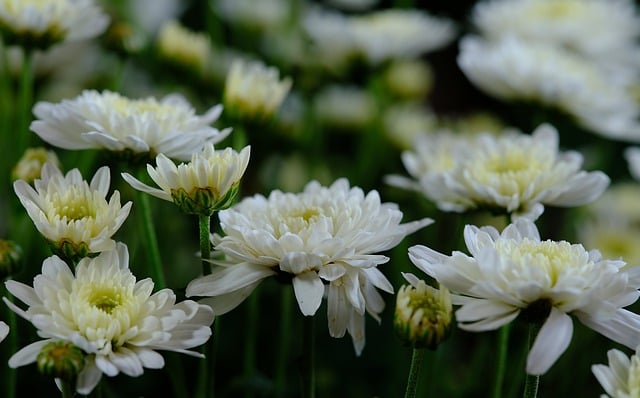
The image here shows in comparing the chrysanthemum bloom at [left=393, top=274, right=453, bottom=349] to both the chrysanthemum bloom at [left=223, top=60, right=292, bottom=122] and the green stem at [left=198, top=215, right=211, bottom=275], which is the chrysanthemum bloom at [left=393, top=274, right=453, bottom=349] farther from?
the chrysanthemum bloom at [left=223, top=60, right=292, bottom=122]

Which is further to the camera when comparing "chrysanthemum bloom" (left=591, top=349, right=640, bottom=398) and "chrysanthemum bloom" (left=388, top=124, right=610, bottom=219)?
"chrysanthemum bloom" (left=388, top=124, right=610, bottom=219)

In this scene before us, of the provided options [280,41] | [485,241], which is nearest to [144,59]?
[280,41]

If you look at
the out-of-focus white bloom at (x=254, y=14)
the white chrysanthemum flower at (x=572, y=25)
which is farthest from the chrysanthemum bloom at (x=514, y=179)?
the out-of-focus white bloom at (x=254, y=14)

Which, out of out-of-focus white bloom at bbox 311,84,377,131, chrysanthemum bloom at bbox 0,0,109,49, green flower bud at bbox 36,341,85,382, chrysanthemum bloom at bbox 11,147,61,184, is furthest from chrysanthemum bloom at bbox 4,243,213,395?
out-of-focus white bloom at bbox 311,84,377,131

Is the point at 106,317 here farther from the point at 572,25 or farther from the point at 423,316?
the point at 572,25

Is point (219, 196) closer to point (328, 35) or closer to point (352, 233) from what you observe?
point (352, 233)

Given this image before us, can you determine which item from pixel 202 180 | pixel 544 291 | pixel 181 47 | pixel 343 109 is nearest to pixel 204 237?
pixel 202 180

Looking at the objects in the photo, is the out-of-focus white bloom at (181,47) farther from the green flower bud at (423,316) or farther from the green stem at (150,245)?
the green flower bud at (423,316)
